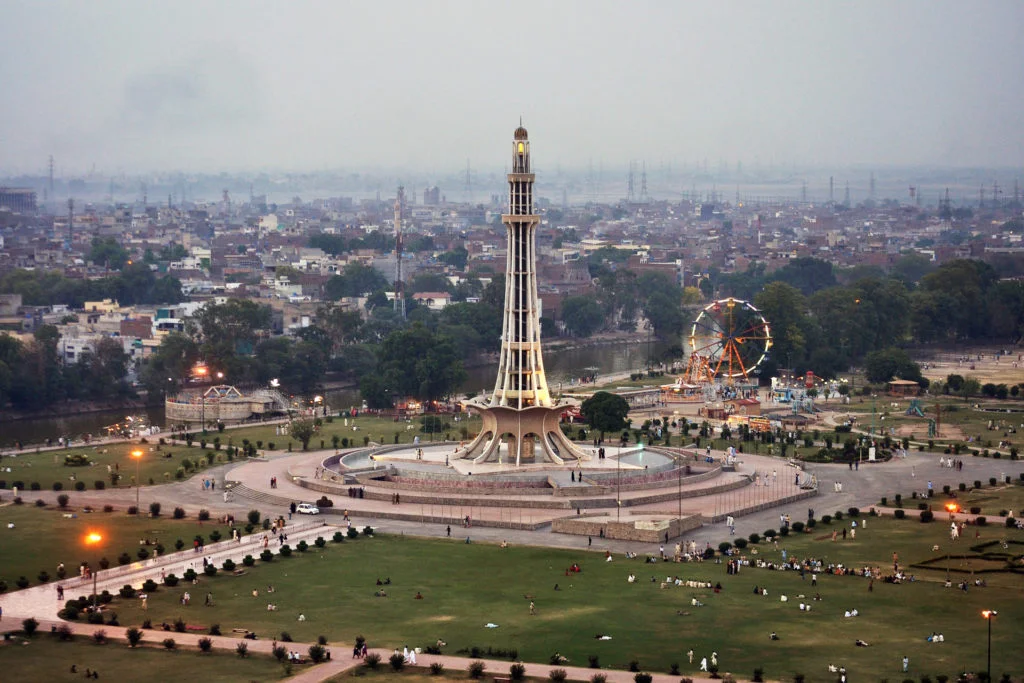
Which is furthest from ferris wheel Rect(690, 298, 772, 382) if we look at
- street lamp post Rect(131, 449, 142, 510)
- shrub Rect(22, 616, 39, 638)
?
shrub Rect(22, 616, 39, 638)

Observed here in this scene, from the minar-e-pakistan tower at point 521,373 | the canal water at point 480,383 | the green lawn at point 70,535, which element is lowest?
the canal water at point 480,383

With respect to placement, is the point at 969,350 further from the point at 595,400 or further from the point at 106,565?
the point at 106,565

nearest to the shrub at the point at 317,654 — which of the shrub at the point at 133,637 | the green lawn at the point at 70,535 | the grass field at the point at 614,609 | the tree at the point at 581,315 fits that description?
the grass field at the point at 614,609

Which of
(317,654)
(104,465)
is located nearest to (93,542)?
(317,654)

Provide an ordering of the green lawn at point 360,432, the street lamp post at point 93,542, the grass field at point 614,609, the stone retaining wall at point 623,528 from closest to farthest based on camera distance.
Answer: the grass field at point 614,609
the street lamp post at point 93,542
the stone retaining wall at point 623,528
the green lawn at point 360,432

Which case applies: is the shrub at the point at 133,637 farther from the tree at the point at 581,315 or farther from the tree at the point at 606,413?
the tree at the point at 581,315

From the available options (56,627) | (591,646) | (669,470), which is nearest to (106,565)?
(56,627)

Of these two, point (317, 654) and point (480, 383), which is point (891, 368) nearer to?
Answer: point (480, 383)
